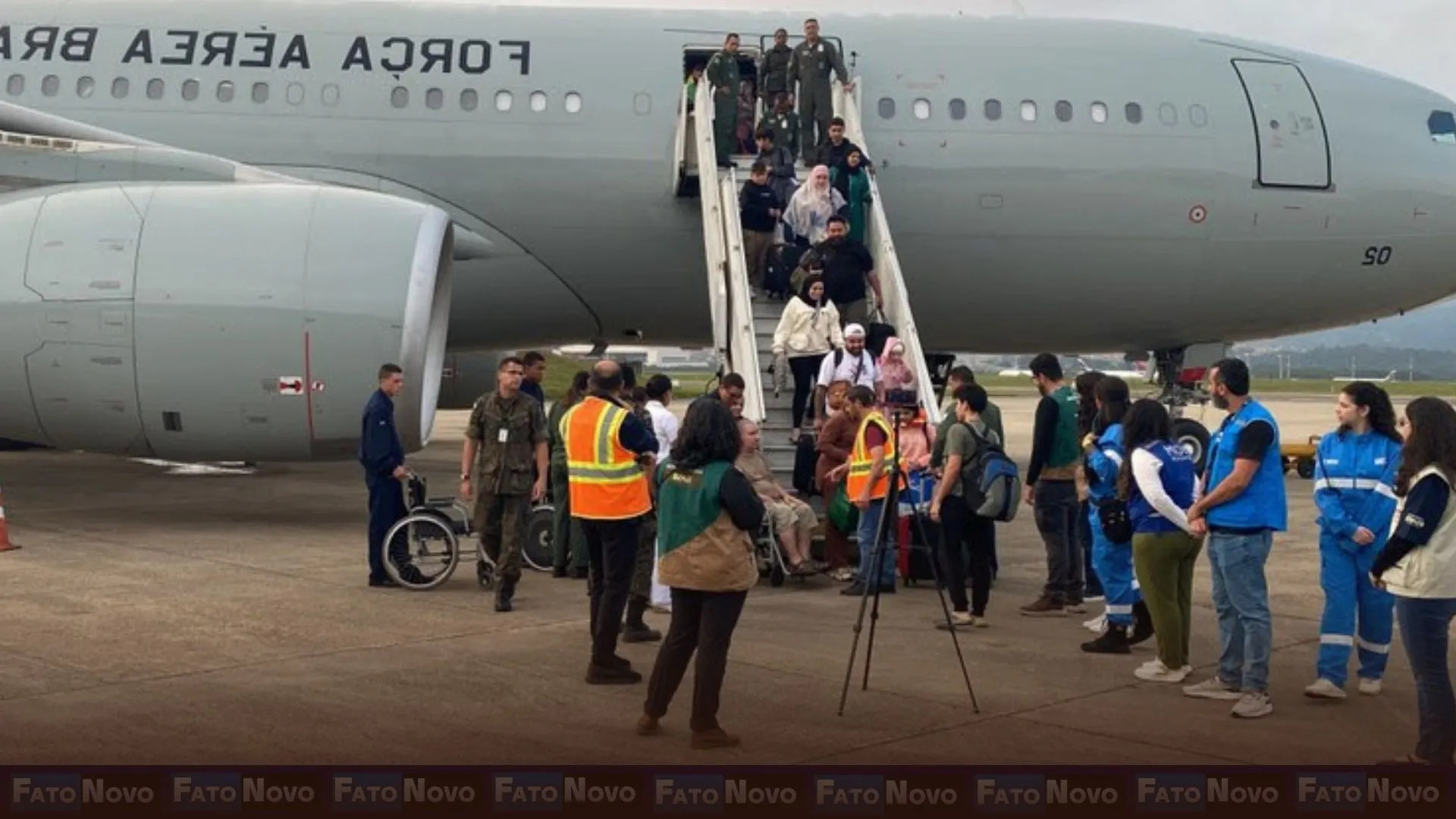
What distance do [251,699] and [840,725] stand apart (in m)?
2.62

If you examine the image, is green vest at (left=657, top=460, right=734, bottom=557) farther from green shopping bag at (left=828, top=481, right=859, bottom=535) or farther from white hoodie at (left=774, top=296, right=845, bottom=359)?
white hoodie at (left=774, top=296, right=845, bottom=359)

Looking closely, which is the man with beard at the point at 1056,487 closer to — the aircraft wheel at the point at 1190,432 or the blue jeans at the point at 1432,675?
the aircraft wheel at the point at 1190,432

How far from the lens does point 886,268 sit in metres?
12.6

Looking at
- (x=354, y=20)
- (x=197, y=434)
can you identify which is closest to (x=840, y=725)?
(x=197, y=434)

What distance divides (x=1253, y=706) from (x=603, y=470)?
3.22 metres

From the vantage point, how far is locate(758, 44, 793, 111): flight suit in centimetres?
1384

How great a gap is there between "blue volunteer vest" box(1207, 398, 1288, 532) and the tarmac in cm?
88

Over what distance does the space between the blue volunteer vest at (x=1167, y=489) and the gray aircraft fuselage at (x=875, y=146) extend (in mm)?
7700

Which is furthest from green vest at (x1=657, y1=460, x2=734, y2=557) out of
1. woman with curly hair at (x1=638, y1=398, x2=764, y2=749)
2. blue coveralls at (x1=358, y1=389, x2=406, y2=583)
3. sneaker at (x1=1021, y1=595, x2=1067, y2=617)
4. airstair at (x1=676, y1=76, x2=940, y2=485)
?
airstair at (x1=676, y1=76, x2=940, y2=485)

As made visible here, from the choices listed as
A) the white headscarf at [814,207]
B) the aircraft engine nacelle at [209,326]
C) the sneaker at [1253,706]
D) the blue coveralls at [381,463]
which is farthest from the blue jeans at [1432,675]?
the aircraft engine nacelle at [209,326]

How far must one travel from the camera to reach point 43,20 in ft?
47.7

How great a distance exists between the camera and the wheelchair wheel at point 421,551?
30.7 feet

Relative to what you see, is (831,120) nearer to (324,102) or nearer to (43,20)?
(324,102)

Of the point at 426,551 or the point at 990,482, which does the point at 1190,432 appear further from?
the point at 426,551
